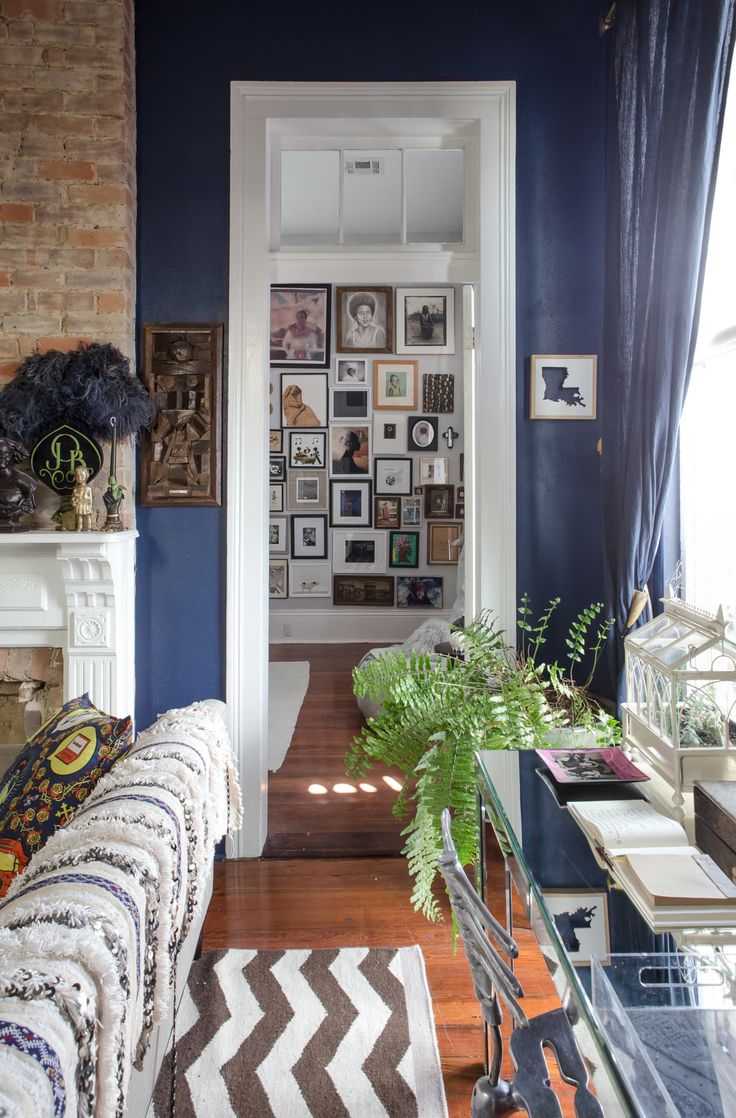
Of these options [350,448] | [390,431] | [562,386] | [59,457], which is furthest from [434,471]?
[59,457]

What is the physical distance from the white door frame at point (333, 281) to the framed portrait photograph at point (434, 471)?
3560mm

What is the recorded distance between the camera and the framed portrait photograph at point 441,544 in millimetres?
6504

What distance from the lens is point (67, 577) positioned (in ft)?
8.44

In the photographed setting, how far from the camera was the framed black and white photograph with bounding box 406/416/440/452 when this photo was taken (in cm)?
643

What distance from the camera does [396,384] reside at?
638 centimetres

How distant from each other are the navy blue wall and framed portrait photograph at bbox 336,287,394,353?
3.08 meters

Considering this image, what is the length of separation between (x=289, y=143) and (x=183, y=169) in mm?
436

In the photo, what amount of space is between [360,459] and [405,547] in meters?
0.83

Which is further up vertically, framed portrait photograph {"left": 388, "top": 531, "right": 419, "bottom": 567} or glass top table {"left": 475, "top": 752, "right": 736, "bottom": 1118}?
framed portrait photograph {"left": 388, "top": 531, "right": 419, "bottom": 567}

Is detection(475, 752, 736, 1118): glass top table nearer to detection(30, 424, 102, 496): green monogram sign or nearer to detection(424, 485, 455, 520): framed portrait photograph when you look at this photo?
detection(30, 424, 102, 496): green monogram sign

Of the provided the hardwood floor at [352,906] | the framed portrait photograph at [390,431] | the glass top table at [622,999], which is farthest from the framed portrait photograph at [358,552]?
the glass top table at [622,999]

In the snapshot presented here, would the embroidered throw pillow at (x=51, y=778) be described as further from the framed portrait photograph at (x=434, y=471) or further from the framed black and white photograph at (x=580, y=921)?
the framed portrait photograph at (x=434, y=471)

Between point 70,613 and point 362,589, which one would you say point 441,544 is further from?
point 70,613

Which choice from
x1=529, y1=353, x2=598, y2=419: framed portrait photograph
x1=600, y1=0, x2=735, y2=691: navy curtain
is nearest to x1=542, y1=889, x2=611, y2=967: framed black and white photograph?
x1=600, y1=0, x2=735, y2=691: navy curtain
